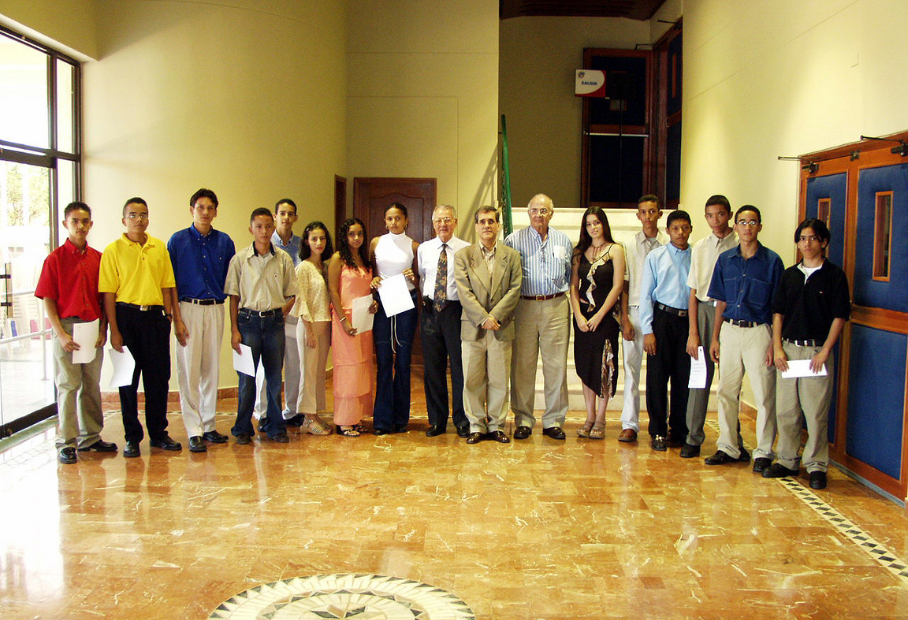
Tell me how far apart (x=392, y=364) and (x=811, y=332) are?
8.75 ft

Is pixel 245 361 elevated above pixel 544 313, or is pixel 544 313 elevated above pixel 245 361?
pixel 544 313

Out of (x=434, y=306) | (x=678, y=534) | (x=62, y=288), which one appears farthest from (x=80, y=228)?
(x=678, y=534)

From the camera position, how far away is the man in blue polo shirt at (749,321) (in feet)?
15.0

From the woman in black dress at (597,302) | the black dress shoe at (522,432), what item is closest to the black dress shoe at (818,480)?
the woman in black dress at (597,302)

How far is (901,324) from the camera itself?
13.6ft

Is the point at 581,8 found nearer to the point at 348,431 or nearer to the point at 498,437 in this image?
the point at 498,437

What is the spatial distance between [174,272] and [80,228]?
0.59m

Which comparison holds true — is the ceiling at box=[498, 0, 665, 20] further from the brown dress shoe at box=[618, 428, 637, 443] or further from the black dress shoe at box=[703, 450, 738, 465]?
the black dress shoe at box=[703, 450, 738, 465]

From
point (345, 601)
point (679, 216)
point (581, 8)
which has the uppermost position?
point (581, 8)

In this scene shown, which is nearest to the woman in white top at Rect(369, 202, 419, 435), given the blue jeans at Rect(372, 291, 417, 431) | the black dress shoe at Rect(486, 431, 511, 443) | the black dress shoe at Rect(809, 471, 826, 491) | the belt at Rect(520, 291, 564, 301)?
the blue jeans at Rect(372, 291, 417, 431)

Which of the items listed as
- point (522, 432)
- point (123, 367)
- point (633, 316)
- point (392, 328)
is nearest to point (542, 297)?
point (633, 316)

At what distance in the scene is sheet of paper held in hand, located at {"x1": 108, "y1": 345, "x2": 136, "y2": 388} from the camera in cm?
488

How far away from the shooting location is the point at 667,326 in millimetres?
5102

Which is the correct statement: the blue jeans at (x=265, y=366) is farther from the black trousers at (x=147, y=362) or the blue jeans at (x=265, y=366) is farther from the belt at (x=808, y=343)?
the belt at (x=808, y=343)
